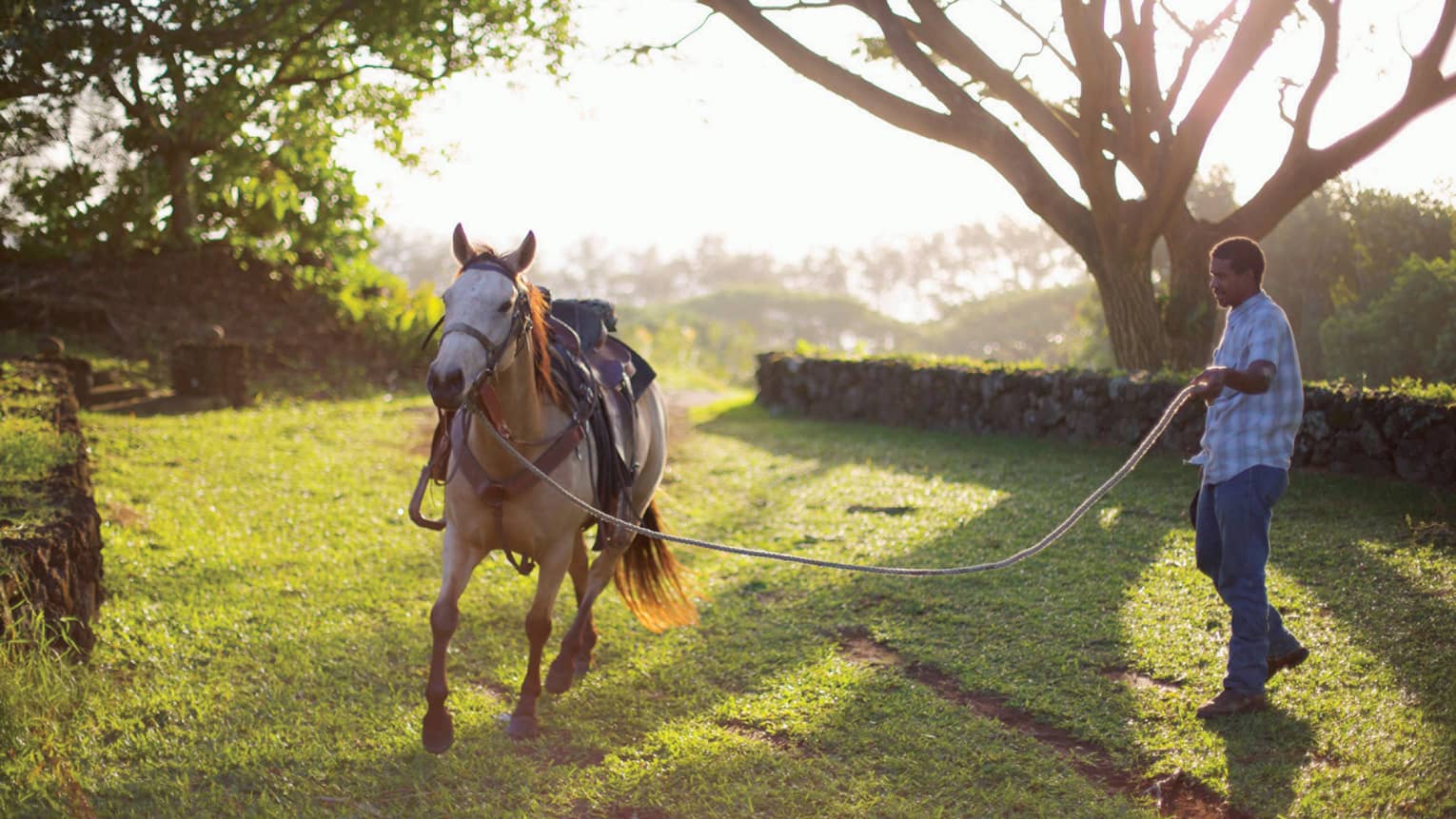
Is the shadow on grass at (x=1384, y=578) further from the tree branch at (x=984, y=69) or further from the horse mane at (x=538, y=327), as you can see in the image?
the tree branch at (x=984, y=69)

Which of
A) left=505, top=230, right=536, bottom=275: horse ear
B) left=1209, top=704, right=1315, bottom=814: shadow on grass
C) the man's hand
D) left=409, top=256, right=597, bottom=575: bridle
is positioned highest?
left=505, top=230, right=536, bottom=275: horse ear

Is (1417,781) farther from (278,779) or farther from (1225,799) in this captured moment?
(278,779)

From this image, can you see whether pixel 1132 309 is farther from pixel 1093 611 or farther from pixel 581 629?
pixel 581 629

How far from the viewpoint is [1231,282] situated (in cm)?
412

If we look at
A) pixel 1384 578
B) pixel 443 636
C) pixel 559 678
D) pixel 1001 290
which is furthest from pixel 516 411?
pixel 1001 290

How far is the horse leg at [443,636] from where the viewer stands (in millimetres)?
4133

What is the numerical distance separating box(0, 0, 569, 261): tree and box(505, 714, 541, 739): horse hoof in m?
7.59

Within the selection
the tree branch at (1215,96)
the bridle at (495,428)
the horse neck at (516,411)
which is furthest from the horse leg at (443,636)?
the tree branch at (1215,96)

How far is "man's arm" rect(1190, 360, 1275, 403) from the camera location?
153 inches

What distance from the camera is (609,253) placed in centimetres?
9869

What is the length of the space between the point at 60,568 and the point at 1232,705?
206 inches

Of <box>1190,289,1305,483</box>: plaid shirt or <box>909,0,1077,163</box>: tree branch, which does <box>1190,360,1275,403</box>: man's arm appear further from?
<box>909,0,1077,163</box>: tree branch

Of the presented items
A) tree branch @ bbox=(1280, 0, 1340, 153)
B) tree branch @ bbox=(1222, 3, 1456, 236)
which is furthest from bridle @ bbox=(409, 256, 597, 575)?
tree branch @ bbox=(1280, 0, 1340, 153)

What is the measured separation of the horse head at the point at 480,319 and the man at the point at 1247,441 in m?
2.60
